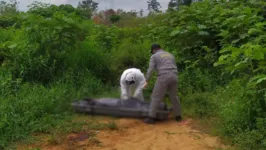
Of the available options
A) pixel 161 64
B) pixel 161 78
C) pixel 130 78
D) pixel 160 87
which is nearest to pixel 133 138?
pixel 160 87

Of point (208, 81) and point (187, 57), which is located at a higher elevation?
point (187, 57)

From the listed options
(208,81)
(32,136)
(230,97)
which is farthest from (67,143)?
(208,81)

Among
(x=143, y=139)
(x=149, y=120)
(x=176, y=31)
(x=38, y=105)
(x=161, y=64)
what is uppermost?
(x=176, y=31)

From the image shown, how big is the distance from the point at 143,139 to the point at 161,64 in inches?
60.7

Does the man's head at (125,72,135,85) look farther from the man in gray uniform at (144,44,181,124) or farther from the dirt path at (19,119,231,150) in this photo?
the dirt path at (19,119,231,150)

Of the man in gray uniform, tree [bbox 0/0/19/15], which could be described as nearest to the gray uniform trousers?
the man in gray uniform

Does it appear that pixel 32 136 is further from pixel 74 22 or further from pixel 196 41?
pixel 196 41

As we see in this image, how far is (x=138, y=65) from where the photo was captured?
10.3 metres

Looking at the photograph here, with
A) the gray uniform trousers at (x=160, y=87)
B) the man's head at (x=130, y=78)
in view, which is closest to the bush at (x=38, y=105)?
the man's head at (x=130, y=78)

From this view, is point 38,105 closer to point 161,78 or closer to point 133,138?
point 133,138

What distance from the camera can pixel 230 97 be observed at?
696cm

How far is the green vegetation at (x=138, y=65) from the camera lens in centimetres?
594

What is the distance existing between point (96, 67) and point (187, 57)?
2.50 m

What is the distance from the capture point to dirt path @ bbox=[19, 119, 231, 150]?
5.66 m
